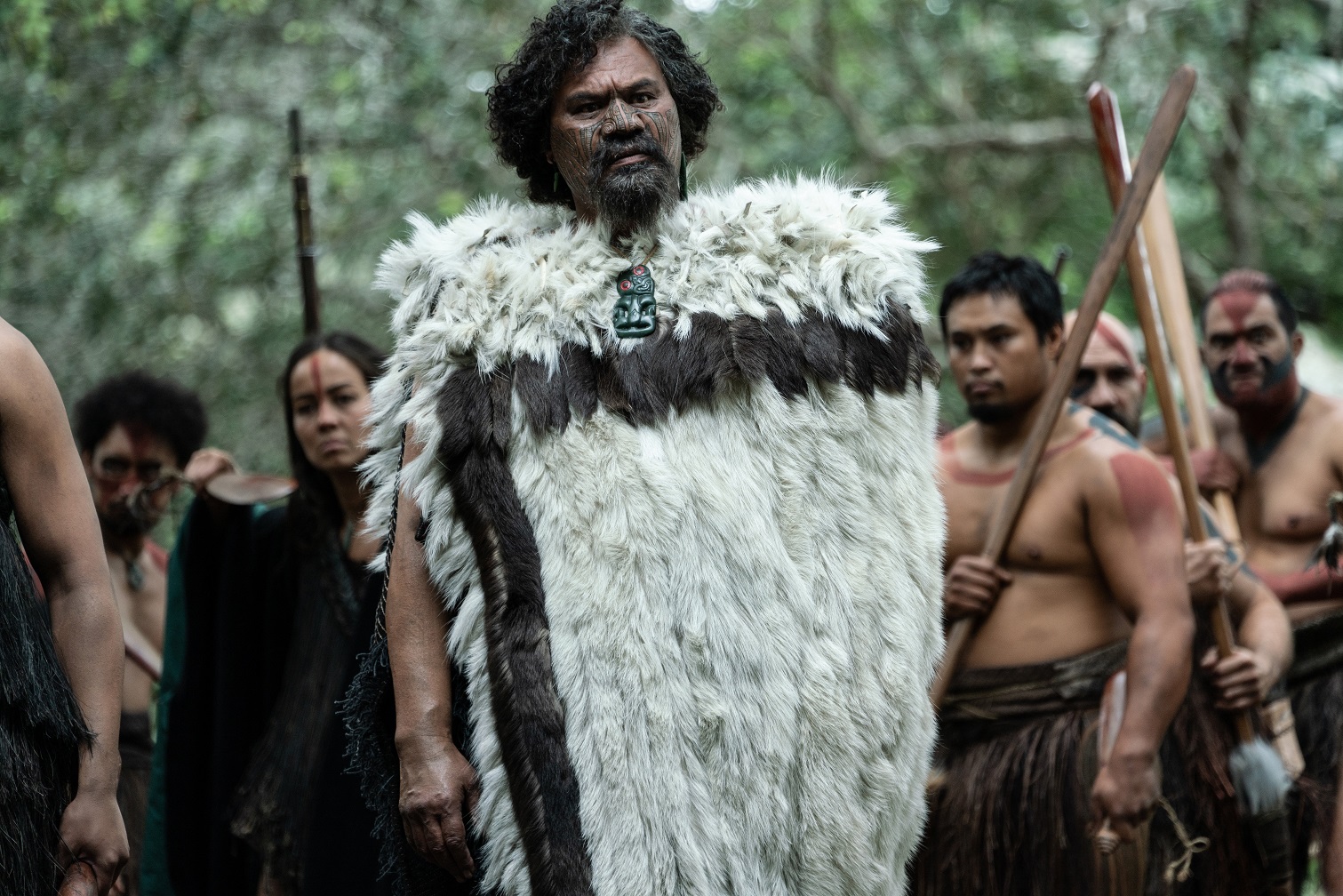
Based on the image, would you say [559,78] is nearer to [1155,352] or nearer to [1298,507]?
[1155,352]

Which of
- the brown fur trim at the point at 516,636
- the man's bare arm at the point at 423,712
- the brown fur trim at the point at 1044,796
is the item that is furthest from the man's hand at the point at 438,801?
the brown fur trim at the point at 1044,796

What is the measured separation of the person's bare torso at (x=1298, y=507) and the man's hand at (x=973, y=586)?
59.8 inches

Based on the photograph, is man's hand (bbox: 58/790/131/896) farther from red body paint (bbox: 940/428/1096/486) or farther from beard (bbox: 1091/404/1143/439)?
beard (bbox: 1091/404/1143/439)

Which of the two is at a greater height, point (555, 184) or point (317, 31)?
point (317, 31)

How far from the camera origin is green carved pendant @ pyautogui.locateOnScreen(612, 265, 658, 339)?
8.63 ft

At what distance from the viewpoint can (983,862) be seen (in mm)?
3914

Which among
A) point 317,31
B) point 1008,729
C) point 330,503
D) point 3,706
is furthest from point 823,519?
point 317,31

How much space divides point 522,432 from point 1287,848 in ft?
8.90

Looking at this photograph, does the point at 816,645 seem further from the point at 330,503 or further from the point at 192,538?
the point at 192,538

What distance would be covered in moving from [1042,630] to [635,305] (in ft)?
5.84

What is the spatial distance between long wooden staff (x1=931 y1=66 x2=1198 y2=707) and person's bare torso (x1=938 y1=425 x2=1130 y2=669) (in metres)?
0.06

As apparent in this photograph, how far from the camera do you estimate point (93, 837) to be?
2.37 metres

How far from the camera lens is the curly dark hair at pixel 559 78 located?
2.83 meters

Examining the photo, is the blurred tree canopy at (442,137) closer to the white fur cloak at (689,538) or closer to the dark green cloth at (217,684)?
the dark green cloth at (217,684)
